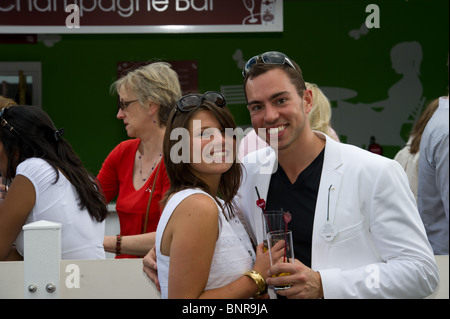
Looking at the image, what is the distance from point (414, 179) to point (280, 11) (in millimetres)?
855

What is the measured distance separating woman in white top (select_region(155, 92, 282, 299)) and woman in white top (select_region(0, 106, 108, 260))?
1.46 ft

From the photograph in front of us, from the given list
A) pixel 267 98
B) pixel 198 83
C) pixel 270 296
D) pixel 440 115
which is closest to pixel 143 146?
pixel 267 98

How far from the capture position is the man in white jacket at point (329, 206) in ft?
4.45

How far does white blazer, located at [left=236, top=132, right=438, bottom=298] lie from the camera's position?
4.45ft

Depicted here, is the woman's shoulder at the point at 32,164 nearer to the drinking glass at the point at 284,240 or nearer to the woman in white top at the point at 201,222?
the woman in white top at the point at 201,222

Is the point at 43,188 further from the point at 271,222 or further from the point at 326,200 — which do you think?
the point at 326,200

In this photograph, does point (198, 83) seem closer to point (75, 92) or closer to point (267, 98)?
point (75, 92)

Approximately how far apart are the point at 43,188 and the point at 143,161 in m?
0.44

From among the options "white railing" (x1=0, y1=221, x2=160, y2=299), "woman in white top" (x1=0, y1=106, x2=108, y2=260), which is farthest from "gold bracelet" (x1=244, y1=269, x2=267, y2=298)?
"woman in white top" (x1=0, y1=106, x2=108, y2=260)

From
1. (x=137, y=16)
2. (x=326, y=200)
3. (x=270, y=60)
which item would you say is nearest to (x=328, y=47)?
(x=137, y=16)

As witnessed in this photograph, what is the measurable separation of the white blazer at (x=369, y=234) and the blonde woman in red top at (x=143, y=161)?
47cm

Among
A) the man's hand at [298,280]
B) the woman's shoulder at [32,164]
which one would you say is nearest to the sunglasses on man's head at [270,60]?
the man's hand at [298,280]

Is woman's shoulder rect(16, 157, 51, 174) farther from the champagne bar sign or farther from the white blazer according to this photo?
the white blazer

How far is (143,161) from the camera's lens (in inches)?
77.0
